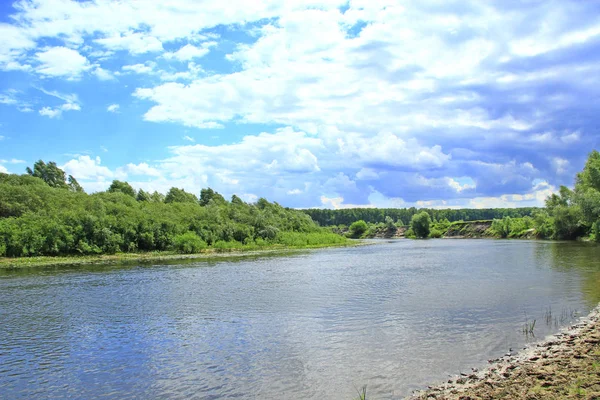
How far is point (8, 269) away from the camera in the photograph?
52344 millimetres

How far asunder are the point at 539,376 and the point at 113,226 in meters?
71.9

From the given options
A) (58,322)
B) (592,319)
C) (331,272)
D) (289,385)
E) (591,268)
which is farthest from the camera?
(331,272)

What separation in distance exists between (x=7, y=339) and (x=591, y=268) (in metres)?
47.9

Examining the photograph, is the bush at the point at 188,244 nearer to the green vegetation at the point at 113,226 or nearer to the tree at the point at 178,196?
the green vegetation at the point at 113,226

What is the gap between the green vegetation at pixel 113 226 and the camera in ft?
218

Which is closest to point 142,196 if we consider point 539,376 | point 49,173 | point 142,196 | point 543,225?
point 142,196

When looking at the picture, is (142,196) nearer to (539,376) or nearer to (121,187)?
(121,187)

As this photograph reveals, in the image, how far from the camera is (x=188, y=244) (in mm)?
80812

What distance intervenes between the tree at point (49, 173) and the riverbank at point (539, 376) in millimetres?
136662

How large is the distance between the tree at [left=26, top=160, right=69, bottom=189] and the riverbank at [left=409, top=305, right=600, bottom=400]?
5380 inches

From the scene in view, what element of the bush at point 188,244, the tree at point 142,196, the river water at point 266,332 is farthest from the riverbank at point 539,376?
the tree at point 142,196

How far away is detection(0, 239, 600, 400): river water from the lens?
1510cm

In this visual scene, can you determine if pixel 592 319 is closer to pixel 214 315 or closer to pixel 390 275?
pixel 214 315

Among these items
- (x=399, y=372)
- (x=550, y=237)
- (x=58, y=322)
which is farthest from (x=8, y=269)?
(x=550, y=237)
